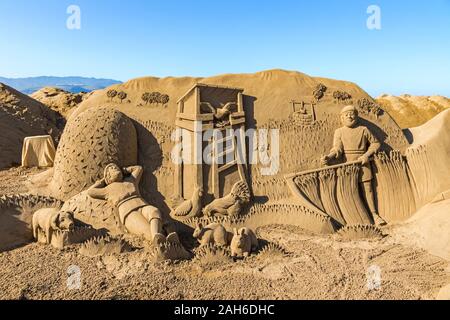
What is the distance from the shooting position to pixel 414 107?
61.3 feet

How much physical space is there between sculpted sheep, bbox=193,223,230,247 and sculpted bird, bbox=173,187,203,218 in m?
0.54

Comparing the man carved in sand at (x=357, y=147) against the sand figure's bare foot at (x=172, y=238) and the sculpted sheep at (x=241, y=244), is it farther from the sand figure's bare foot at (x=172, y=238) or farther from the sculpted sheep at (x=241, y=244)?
the sand figure's bare foot at (x=172, y=238)

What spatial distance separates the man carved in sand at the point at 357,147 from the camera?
523cm

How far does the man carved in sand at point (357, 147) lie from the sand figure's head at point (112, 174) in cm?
305

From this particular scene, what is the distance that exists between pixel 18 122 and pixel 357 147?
10.1m

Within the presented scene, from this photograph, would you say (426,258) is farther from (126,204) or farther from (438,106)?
(438,106)

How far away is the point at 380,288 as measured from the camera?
3439mm

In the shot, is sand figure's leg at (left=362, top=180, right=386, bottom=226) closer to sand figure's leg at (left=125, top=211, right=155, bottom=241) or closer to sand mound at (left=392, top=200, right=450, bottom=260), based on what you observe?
sand mound at (left=392, top=200, right=450, bottom=260)

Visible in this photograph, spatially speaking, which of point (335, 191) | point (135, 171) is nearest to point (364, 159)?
point (335, 191)

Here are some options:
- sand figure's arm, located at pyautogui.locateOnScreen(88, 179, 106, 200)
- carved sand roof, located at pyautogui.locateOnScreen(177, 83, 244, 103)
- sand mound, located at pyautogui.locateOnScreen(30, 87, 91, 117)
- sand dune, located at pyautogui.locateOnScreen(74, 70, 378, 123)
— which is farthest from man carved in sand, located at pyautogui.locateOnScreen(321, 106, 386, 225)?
sand mound, located at pyautogui.locateOnScreen(30, 87, 91, 117)

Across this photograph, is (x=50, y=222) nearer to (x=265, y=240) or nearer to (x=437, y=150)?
(x=265, y=240)

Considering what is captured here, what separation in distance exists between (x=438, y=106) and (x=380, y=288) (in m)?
18.9
